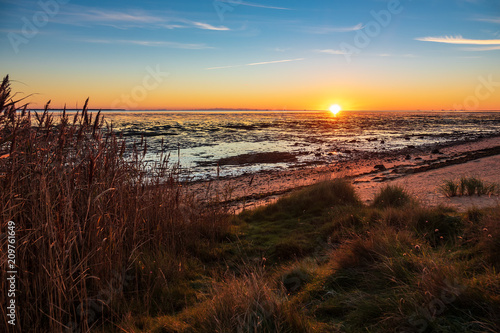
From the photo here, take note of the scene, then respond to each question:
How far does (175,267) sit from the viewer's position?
421 centimetres

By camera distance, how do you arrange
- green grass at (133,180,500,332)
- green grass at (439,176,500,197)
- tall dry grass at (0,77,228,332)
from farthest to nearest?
green grass at (439,176,500,197) < tall dry grass at (0,77,228,332) < green grass at (133,180,500,332)

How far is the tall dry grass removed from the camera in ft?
9.14

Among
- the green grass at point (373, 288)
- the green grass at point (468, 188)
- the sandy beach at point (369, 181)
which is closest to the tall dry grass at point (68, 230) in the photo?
the green grass at point (373, 288)

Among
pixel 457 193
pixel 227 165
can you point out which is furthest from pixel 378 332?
pixel 227 165

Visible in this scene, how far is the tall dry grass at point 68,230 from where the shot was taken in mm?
2785

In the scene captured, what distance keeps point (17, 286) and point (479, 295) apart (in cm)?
419

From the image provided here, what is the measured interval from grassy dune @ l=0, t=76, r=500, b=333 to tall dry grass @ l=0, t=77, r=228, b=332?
20mm

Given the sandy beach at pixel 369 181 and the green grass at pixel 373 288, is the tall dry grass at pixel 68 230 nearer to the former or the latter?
the green grass at pixel 373 288

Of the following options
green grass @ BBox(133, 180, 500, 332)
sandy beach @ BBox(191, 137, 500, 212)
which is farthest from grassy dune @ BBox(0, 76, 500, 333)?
sandy beach @ BBox(191, 137, 500, 212)

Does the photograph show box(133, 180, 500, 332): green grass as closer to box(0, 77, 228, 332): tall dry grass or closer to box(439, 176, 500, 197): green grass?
box(0, 77, 228, 332): tall dry grass

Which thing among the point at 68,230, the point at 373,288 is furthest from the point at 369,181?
the point at 68,230

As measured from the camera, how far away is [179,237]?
5.15 metres

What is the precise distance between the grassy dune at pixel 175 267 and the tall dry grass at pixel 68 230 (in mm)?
20

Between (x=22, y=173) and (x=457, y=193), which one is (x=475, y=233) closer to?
(x=457, y=193)
